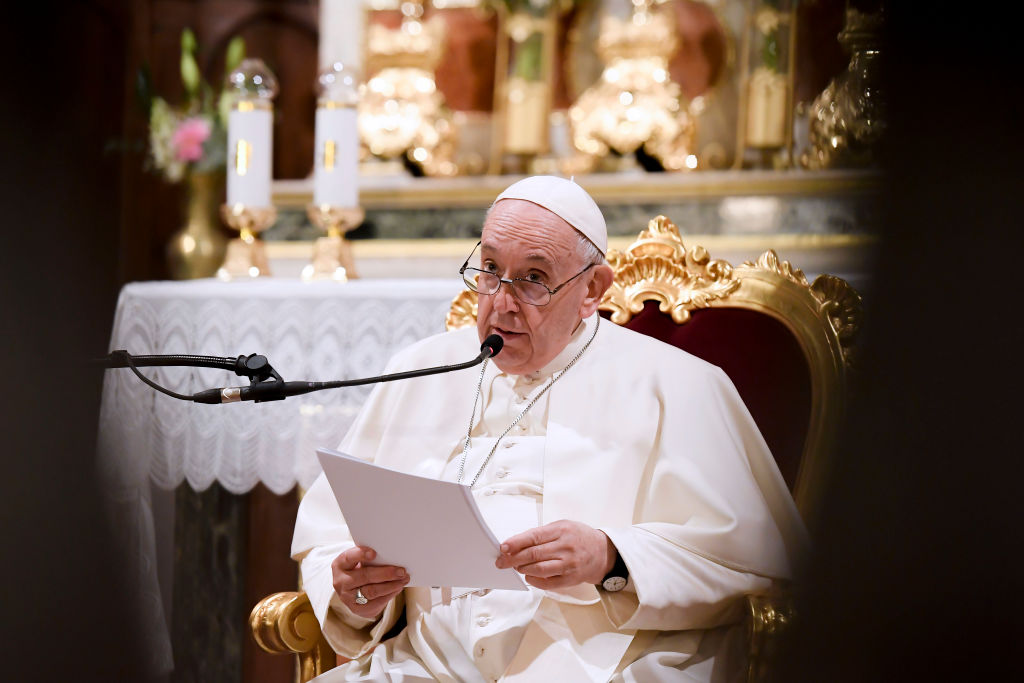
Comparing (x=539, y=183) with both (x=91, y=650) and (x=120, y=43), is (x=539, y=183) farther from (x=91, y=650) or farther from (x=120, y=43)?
(x=91, y=650)

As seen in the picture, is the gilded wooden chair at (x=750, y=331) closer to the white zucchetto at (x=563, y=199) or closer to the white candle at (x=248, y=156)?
the white zucchetto at (x=563, y=199)

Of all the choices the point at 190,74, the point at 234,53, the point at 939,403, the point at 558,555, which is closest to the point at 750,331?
the point at 558,555

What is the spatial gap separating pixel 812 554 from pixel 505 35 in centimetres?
444

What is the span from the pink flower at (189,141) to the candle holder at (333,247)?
3.77 ft

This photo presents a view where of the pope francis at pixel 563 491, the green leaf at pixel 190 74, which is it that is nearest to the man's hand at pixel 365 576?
the pope francis at pixel 563 491

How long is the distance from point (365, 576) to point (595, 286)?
951 millimetres

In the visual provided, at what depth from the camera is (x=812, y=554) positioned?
90cm

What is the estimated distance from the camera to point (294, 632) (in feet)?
9.02

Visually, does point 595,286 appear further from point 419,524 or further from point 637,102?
point 637,102

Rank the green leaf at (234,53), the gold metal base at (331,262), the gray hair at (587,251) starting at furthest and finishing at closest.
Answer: the green leaf at (234,53) < the gold metal base at (331,262) < the gray hair at (587,251)

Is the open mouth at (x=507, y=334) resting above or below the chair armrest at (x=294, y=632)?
above

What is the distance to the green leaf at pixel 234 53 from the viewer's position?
5777 millimetres

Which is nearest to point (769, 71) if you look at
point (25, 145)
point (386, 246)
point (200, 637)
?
point (386, 246)

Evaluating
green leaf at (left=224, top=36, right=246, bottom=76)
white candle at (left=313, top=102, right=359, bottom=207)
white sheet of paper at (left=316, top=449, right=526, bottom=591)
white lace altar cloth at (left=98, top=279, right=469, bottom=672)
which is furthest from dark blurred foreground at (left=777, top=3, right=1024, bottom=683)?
green leaf at (left=224, top=36, right=246, bottom=76)
